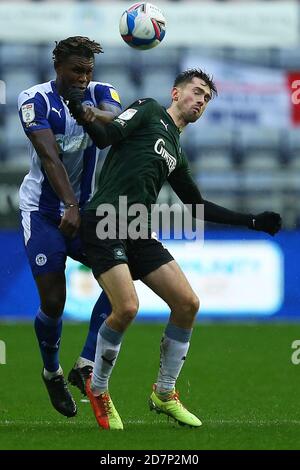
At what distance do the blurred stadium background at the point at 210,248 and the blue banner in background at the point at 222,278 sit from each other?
0.02 metres

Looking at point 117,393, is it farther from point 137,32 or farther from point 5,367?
point 137,32

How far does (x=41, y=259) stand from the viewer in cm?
700

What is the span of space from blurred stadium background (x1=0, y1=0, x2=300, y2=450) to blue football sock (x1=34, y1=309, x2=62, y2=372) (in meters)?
0.40

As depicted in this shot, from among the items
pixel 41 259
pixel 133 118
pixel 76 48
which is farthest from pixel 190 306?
pixel 76 48

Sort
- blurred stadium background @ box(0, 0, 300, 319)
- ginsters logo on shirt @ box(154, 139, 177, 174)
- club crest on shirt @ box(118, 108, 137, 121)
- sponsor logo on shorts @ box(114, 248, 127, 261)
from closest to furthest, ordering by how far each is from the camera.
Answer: sponsor logo on shorts @ box(114, 248, 127, 261) < club crest on shirt @ box(118, 108, 137, 121) < ginsters logo on shirt @ box(154, 139, 177, 174) < blurred stadium background @ box(0, 0, 300, 319)

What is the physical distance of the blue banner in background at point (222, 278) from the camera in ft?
47.8

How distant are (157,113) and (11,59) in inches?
517

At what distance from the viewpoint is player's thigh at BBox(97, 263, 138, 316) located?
6398 mm

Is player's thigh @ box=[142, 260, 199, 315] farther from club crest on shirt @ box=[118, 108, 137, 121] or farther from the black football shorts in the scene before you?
club crest on shirt @ box=[118, 108, 137, 121]

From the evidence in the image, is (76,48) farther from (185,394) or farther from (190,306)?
(185,394)

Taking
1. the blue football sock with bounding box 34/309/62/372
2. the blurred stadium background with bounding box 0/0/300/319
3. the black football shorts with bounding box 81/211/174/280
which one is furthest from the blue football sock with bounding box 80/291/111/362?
the blurred stadium background with bounding box 0/0/300/319

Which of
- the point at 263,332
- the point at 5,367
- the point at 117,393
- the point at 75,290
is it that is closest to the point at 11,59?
the point at 75,290

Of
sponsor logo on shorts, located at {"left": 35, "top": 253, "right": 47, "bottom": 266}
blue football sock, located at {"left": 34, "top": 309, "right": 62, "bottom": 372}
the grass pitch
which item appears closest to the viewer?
the grass pitch

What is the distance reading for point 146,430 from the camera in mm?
6562
